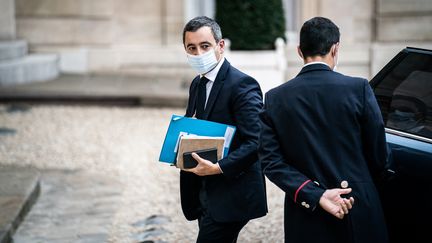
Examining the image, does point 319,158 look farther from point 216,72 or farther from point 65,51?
point 65,51

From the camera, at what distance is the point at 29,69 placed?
44.7 ft

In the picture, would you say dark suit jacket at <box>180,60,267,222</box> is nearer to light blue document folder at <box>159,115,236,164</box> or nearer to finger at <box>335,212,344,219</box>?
light blue document folder at <box>159,115,236,164</box>

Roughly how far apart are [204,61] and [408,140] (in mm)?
1145

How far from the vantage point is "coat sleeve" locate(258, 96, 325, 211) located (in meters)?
3.51

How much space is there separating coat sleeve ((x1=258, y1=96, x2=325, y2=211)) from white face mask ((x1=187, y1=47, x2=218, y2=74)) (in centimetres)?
59

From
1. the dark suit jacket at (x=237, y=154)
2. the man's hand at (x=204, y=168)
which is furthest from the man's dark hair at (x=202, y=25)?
the man's hand at (x=204, y=168)

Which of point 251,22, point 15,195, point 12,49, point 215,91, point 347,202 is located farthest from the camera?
point 12,49

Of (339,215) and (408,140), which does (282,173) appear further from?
(408,140)

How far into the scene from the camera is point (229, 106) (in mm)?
4168

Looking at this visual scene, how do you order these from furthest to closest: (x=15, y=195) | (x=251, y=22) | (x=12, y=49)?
(x=12, y=49) < (x=251, y=22) < (x=15, y=195)

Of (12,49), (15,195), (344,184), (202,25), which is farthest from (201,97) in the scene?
(12,49)

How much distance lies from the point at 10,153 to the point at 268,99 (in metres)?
6.11

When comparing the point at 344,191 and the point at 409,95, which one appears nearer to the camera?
the point at 344,191

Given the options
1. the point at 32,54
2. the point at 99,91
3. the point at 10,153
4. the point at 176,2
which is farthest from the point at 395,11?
the point at 10,153
